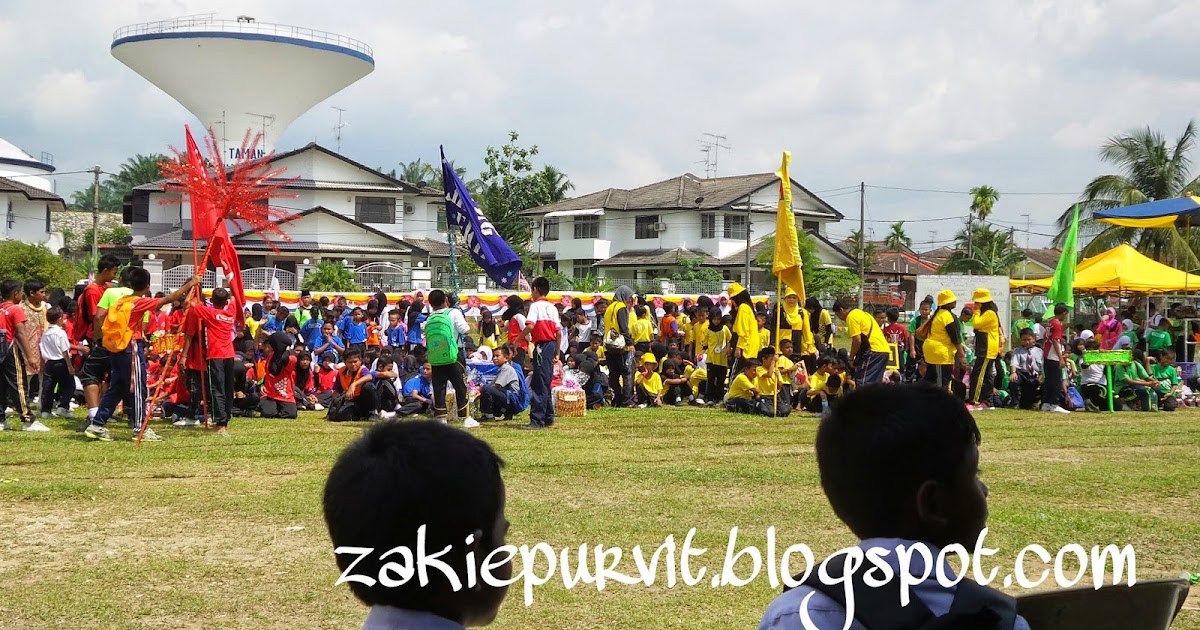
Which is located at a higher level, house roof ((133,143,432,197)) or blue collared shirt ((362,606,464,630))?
house roof ((133,143,432,197))

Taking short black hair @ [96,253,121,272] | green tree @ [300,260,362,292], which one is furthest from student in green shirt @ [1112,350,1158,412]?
green tree @ [300,260,362,292]

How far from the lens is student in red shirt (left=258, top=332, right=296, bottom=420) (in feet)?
47.4

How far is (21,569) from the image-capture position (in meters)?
6.39

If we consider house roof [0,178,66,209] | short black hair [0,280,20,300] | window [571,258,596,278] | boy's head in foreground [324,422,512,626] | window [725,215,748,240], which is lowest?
boy's head in foreground [324,422,512,626]

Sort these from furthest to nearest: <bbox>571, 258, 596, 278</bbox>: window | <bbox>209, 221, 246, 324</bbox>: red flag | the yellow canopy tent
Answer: <bbox>571, 258, 596, 278</bbox>: window < the yellow canopy tent < <bbox>209, 221, 246, 324</bbox>: red flag

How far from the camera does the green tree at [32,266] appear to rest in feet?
128

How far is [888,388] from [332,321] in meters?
16.7

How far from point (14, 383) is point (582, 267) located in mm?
45727

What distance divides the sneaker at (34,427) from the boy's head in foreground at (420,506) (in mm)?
11514

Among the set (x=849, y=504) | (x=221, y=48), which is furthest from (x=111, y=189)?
(x=849, y=504)

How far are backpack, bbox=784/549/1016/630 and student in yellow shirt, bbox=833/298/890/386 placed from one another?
43.8 feet

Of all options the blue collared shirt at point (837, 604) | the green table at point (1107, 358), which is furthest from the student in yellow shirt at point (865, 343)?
the blue collared shirt at point (837, 604)

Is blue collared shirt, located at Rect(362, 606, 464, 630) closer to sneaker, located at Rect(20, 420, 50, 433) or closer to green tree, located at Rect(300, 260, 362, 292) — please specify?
sneaker, located at Rect(20, 420, 50, 433)

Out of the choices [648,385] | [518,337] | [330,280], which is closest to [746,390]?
[648,385]
